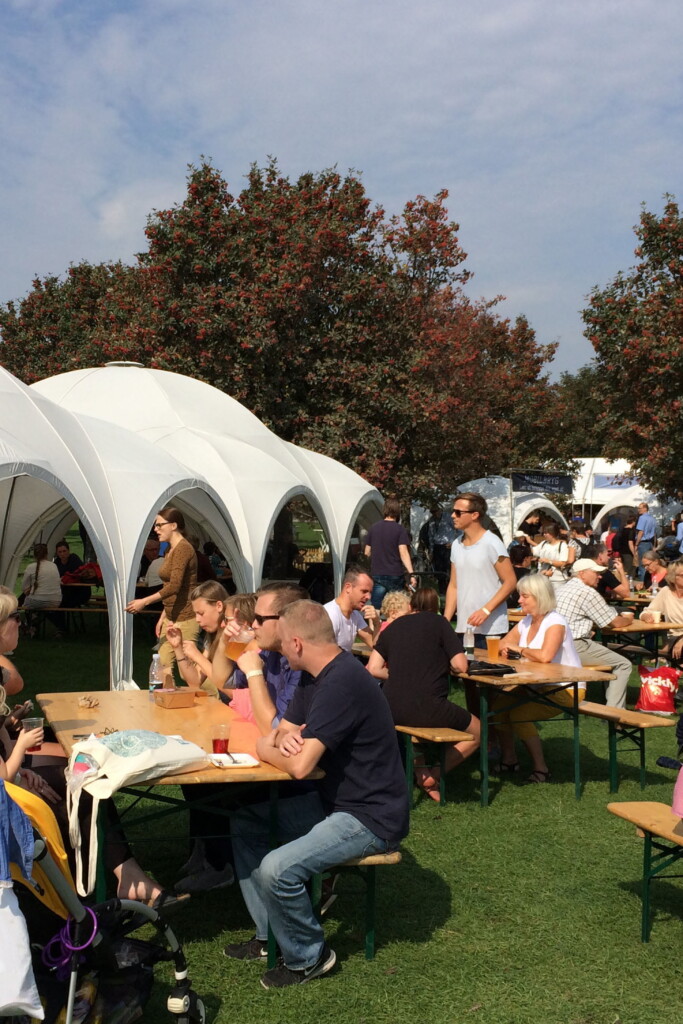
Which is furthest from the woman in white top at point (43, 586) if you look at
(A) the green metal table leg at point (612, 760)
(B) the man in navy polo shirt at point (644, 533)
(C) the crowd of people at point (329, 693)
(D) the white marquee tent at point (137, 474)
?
(B) the man in navy polo shirt at point (644, 533)

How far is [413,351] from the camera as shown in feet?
72.7

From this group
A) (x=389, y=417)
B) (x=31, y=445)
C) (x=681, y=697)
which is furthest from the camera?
(x=389, y=417)

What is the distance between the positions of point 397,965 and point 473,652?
3.67 m

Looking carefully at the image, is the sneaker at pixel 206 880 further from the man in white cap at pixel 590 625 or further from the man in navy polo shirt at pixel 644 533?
the man in navy polo shirt at pixel 644 533

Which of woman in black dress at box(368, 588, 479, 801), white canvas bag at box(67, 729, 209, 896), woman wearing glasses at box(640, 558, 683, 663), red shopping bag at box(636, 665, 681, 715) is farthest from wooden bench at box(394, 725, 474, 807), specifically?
woman wearing glasses at box(640, 558, 683, 663)

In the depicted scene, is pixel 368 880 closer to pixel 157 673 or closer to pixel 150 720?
pixel 150 720

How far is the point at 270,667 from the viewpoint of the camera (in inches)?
215

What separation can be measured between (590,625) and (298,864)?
18.9ft

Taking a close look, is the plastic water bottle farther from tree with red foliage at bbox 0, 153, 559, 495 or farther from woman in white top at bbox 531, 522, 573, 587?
tree with red foliage at bbox 0, 153, 559, 495

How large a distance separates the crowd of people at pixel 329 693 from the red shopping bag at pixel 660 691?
0.26 metres

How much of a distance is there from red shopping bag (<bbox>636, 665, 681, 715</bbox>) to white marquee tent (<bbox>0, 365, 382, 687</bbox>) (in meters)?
5.41

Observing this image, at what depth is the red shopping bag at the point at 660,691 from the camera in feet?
31.9

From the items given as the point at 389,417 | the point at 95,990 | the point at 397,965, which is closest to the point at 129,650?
the point at 397,965

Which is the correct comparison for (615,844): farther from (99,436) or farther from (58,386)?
(58,386)
